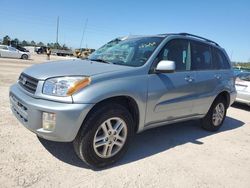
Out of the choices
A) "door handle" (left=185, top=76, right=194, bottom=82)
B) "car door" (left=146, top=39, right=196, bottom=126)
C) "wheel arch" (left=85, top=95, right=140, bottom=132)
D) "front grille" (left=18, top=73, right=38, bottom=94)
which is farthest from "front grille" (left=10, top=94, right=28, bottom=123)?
"door handle" (left=185, top=76, right=194, bottom=82)

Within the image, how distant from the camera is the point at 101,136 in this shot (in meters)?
3.44

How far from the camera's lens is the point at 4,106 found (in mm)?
5891

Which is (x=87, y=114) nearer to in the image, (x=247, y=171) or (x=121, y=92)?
(x=121, y=92)

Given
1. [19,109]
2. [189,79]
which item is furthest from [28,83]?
[189,79]

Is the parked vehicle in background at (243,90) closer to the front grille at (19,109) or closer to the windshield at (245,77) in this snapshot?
the windshield at (245,77)

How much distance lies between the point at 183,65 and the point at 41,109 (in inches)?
103

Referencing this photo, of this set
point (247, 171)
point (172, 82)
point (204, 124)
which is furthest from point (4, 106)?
point (247, 171)

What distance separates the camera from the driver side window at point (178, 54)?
166 inches

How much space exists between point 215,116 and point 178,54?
76.6 inches

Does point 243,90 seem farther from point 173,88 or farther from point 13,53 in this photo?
point 13,53

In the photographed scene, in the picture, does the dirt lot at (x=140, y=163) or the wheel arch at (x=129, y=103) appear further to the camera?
the wheel arch at (x=129, y=103)

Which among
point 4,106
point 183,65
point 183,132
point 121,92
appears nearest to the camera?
point 121,92

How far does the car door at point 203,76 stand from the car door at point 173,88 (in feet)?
0.60

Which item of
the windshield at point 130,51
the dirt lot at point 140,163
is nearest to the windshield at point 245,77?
the dirt lot at point 140,163
